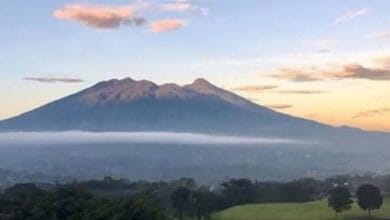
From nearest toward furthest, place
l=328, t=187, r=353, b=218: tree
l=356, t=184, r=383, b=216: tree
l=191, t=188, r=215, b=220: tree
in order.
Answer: l=328, t=187, r=353, b=218: tree, l=356, t=184, r=383, b=216: tree, l=191, t=188, r=215, b=220: tree

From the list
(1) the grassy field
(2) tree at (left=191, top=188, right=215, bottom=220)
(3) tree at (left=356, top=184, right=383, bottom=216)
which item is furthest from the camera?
(2) tree at (left=191, top=188, right=215, bottom=220)

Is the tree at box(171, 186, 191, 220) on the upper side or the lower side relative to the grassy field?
upper

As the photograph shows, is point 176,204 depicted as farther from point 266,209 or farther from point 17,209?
point 17,209

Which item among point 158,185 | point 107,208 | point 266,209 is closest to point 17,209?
point 107,208

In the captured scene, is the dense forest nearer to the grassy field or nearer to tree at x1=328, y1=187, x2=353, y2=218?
the grassy field

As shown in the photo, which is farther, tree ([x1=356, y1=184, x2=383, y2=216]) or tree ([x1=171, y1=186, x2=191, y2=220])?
tree ([x1=171, y1=186, x2=191, y2=220])

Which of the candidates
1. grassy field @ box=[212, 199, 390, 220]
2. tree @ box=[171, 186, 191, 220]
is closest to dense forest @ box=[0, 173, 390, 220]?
tree @ box=[171, 186, 191, 220]

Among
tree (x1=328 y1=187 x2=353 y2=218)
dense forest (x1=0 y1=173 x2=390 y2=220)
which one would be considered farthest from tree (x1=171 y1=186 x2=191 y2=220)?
tree (x1=328 y1=187 x2=353 y2=218)
